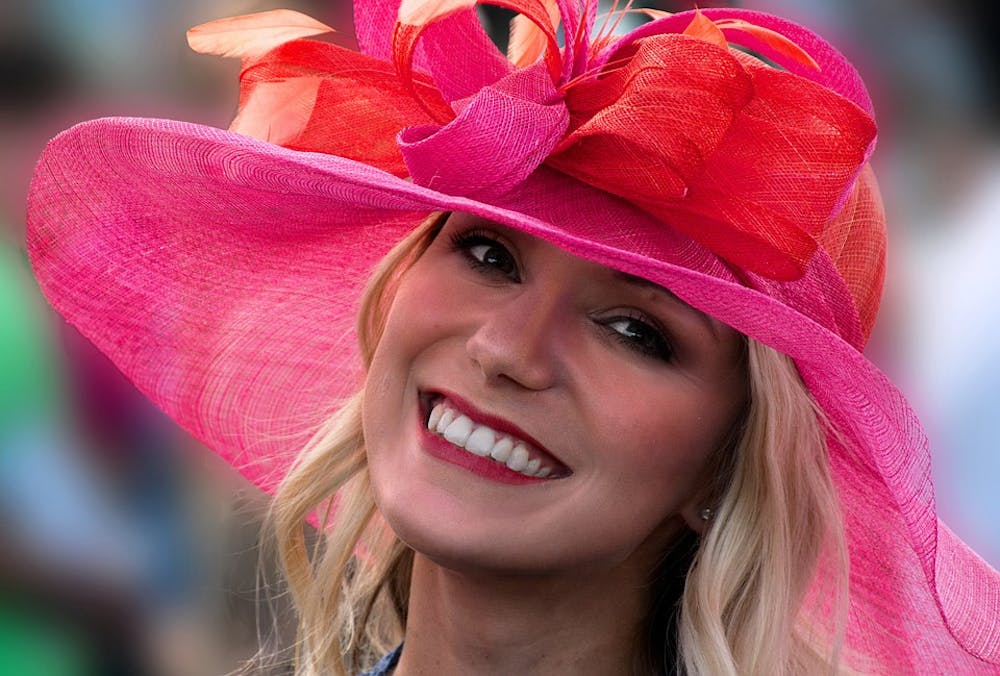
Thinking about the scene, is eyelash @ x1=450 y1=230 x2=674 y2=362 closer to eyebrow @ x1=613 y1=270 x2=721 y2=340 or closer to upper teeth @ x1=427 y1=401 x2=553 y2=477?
eyebrow @ x1=613 y1=270 x2=721 y2=340

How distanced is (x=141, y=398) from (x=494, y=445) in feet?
6.47

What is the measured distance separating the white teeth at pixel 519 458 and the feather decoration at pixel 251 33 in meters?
0.61

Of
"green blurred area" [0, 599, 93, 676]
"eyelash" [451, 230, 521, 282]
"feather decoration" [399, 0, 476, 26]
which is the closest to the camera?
"feather decoration" [399, 0, 476, 26]

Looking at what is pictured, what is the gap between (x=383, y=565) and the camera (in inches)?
88.2

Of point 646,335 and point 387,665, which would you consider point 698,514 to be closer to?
point 646,335

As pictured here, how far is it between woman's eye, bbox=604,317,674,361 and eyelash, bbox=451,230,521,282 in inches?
5.6

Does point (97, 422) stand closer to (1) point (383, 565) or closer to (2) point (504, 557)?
(1) point (383, 565)

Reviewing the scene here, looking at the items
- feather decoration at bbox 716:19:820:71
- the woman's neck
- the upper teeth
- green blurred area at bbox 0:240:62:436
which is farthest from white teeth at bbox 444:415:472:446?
green blurred area at bbox 0:240:62:436

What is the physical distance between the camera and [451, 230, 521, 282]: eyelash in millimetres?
1775

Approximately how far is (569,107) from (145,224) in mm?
Result: 698

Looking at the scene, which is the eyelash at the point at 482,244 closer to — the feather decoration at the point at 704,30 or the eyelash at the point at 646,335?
the eyelash at the point at 646,335

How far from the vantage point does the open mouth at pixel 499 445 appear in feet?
5.49

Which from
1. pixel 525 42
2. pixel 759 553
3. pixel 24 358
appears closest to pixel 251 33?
pixel 525 42

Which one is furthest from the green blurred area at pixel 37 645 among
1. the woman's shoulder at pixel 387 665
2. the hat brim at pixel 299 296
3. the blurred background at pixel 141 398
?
the woman's shoulder at pixel 387 665
